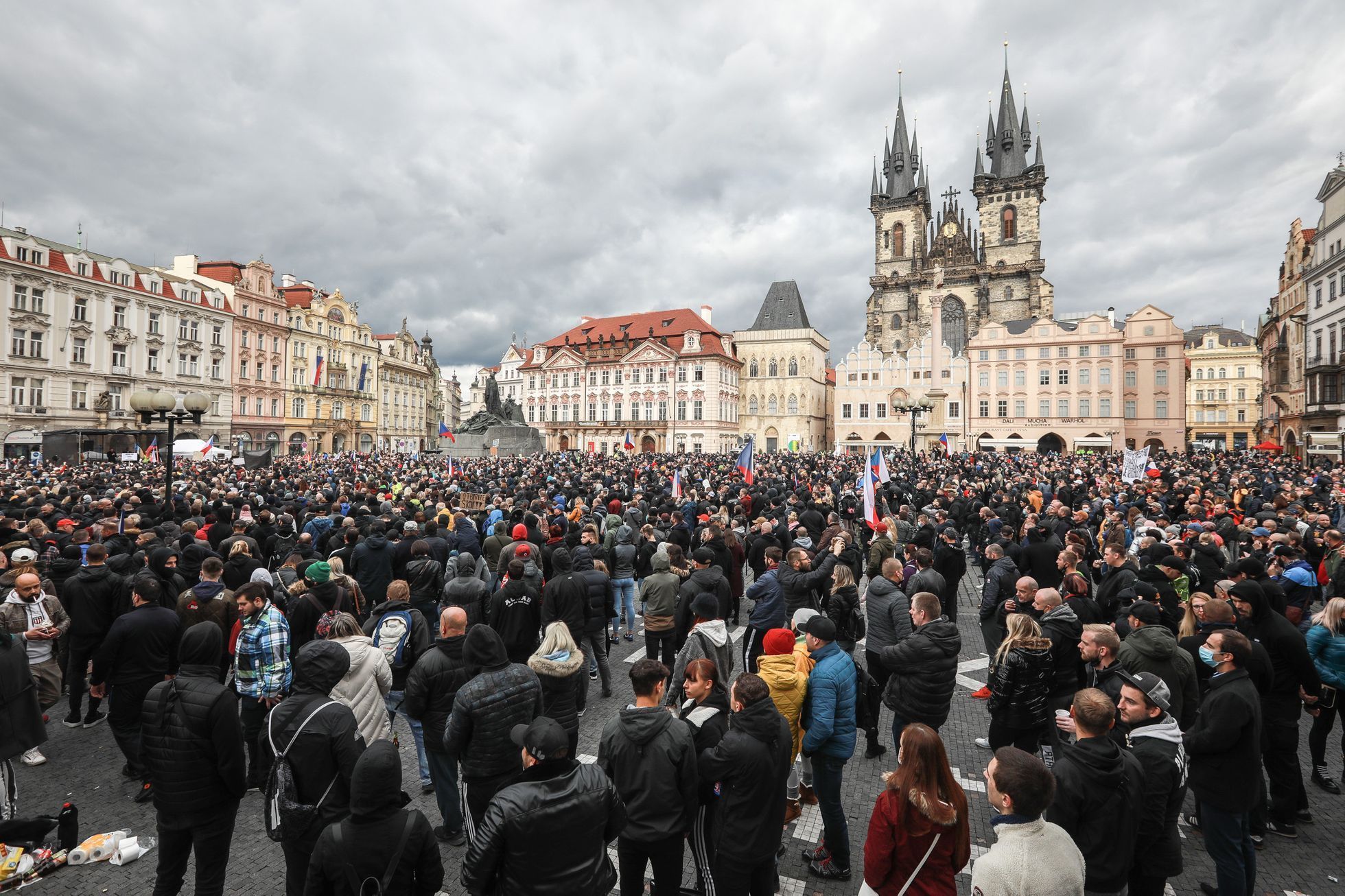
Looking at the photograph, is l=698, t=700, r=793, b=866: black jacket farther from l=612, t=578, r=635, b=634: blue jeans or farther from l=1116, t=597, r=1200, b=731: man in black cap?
l=612, t=578, r=635, b=634: blue jeans

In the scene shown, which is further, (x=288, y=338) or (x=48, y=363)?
(x=288, y=338)

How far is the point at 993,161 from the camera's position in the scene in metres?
76.8

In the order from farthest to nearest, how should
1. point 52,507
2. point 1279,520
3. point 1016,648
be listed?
point 52,507
point 1279,520
point 1016,648

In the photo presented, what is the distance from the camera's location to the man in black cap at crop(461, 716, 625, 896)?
277 cm

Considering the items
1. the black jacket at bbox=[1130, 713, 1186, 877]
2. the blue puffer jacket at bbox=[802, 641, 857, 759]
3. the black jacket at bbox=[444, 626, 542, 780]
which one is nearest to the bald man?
the black jacket at bbox=[444, 626, 542, 780]

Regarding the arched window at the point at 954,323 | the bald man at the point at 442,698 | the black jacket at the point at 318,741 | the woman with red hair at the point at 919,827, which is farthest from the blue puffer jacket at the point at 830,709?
the arched window at the point at 954,323

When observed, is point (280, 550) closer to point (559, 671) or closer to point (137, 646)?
point (137, 646)

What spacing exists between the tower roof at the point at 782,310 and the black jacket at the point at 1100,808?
67.5m

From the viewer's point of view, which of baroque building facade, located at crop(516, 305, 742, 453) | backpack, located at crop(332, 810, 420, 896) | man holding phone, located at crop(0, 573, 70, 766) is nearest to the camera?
backpack, located at crop(332, 810, 420, 896)

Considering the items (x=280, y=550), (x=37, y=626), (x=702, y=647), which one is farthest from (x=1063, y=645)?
(x=280, y=550)

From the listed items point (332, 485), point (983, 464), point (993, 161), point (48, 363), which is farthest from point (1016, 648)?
point (993, 161)

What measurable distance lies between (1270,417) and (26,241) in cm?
8840

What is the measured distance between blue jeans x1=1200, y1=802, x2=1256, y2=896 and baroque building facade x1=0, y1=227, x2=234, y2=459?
137ft

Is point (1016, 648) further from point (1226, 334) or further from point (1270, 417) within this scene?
point (1226, 334)
